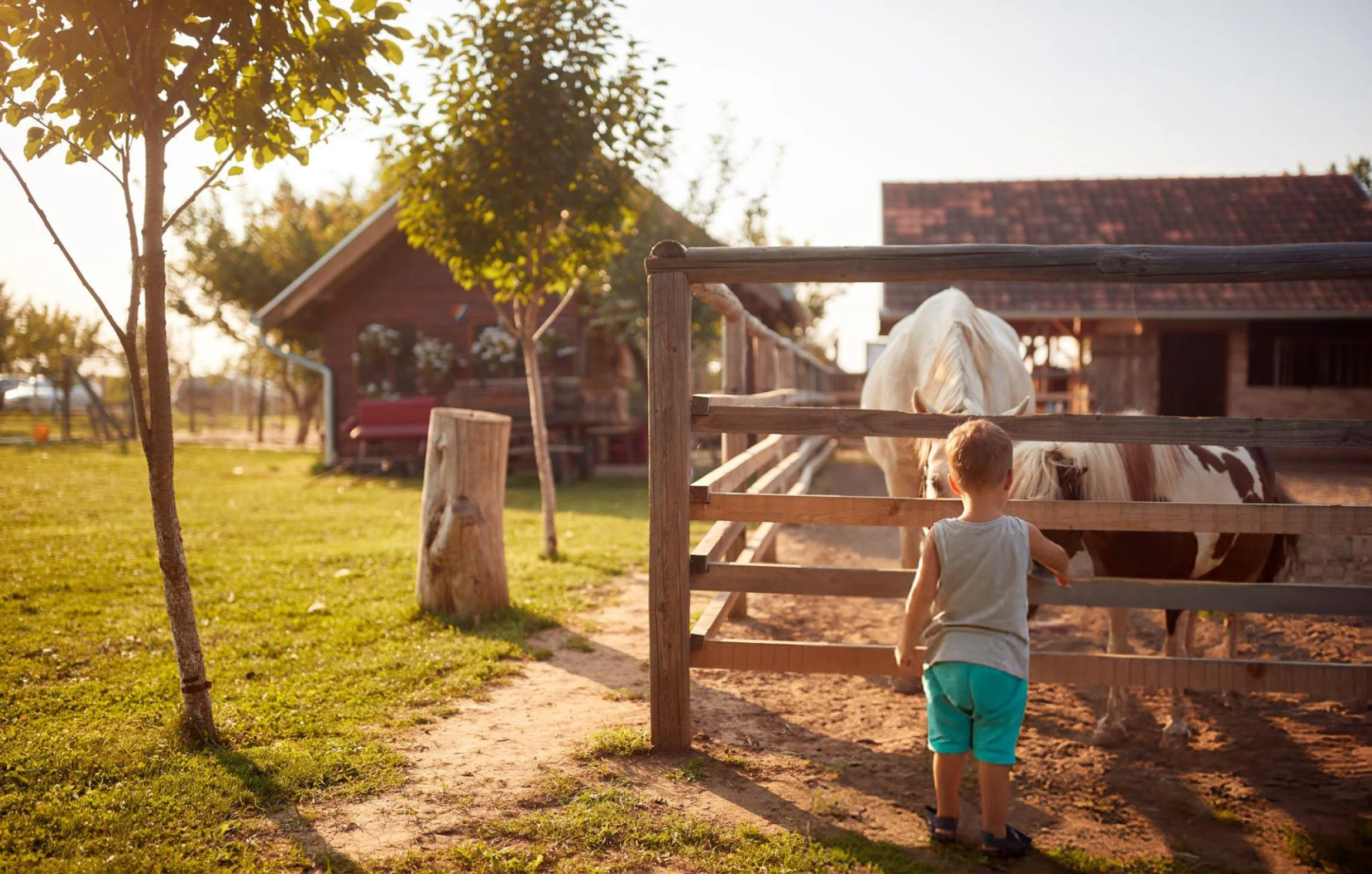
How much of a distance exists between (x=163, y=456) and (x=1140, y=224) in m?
19.3

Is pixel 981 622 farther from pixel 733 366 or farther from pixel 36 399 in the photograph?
pixel 36 399

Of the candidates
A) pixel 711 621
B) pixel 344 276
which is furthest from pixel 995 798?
pixel 344 276

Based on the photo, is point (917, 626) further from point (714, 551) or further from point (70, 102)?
point (70, 102)

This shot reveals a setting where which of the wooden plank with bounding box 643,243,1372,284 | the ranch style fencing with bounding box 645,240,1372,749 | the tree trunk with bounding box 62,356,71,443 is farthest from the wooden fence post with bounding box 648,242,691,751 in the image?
the tree trunk with bounding box 62,356,71,443

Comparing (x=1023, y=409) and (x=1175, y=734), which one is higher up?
(x=1023, y=409)

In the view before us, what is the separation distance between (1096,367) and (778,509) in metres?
15.2

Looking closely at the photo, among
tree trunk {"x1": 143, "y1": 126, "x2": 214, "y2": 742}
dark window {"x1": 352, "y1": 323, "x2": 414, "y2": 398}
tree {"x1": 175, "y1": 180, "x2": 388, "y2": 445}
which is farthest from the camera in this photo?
tree {"x1": 175, "y1": 180, "x2": 388, "y2": 445}

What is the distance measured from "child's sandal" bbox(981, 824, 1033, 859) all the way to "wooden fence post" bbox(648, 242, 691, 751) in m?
1.21

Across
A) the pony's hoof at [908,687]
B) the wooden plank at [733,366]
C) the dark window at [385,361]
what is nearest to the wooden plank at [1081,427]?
the pony's hoof at [908,687]

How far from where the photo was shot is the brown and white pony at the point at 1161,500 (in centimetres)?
355

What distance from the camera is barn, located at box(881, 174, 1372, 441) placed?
639 inches

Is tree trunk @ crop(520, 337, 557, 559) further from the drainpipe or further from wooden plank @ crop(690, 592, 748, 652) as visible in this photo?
the drainpipe

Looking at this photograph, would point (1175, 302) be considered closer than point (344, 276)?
Yes

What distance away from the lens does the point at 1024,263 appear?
3086 mm
